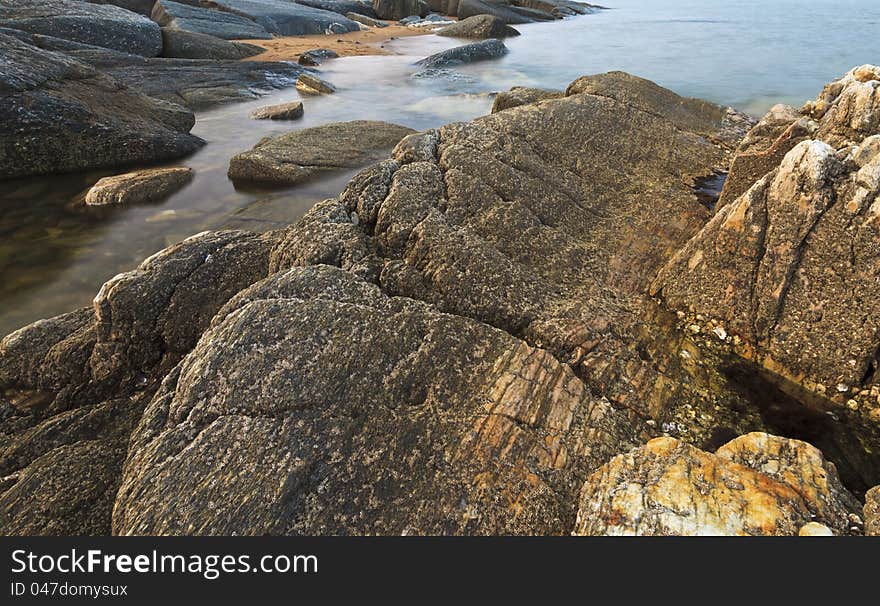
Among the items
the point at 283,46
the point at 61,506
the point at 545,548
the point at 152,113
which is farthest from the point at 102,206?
the point at 283,46

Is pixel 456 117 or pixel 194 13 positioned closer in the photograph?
pixel 456 117

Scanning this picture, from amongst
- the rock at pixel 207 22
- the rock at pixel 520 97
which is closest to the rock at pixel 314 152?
the rock at pixel 520 97

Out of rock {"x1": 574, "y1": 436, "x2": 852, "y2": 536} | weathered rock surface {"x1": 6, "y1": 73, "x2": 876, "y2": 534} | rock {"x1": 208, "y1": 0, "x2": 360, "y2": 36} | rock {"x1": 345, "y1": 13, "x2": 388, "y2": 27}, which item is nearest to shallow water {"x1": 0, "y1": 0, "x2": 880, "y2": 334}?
weathered rock surface {"x1": 6, "y1": 73, "x2": 876, "y2": 534}

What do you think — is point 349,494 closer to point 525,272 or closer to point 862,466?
point 525,272

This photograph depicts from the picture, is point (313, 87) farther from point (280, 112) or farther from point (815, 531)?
point (815, 531)

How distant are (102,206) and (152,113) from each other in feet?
20.2

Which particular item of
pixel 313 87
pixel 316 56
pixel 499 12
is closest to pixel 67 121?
pixel 313 87

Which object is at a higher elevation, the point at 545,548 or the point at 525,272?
the point at 525,272

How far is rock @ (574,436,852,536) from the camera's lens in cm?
425

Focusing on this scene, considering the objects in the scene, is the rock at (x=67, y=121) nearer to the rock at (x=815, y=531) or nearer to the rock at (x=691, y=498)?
the rock at (x=691, y=498)

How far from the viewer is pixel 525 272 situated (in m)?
7.41

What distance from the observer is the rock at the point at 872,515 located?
4129 mm

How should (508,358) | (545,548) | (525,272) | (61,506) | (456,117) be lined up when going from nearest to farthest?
1. (545,548)
2. (61,506)
3. (508,358)
4. (525,272)
5. (456,117)

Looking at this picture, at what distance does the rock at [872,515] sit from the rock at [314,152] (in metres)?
14.6
